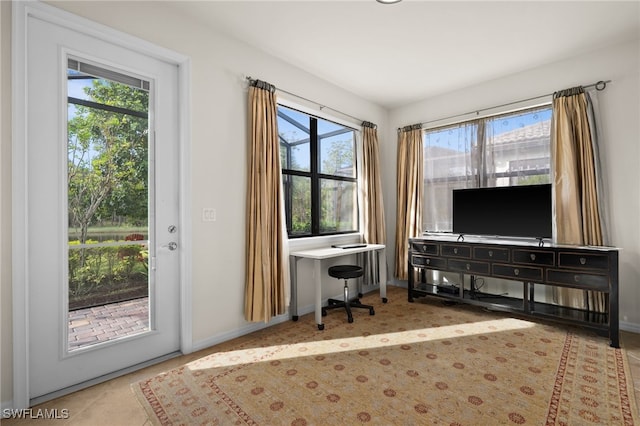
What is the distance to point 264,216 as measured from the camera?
3043 millimetres

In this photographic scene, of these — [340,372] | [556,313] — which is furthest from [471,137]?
[340,372]

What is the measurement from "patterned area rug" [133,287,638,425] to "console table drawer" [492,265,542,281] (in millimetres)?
500

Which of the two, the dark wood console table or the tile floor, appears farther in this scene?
the dark wood console table

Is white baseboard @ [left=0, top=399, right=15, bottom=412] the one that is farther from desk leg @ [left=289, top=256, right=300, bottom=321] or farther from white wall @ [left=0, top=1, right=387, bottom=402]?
desk leg @ [left=289, top=256, right=300, bottom=321]

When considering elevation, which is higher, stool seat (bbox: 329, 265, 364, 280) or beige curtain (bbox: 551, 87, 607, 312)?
beige curtain (bbox: 551, 87, 607, 312)

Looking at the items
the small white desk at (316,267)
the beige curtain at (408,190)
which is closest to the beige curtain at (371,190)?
the beige curtain at (408,190)

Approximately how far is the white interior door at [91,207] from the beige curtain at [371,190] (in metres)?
2.62

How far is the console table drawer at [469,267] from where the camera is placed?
3443mm

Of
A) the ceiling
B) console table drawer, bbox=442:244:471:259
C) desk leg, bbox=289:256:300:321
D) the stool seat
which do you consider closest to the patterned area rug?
desk leg, bbox=289:256:300:321

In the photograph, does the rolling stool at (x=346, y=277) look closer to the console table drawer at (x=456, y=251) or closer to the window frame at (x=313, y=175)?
the window frame at (x=313, y=175)

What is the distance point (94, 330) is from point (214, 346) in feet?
3.04

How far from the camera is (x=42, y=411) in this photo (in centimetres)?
183

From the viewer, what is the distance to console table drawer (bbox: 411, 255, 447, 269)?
3765 millimetres

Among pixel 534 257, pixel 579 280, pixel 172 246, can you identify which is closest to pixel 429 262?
pixel 534 257
